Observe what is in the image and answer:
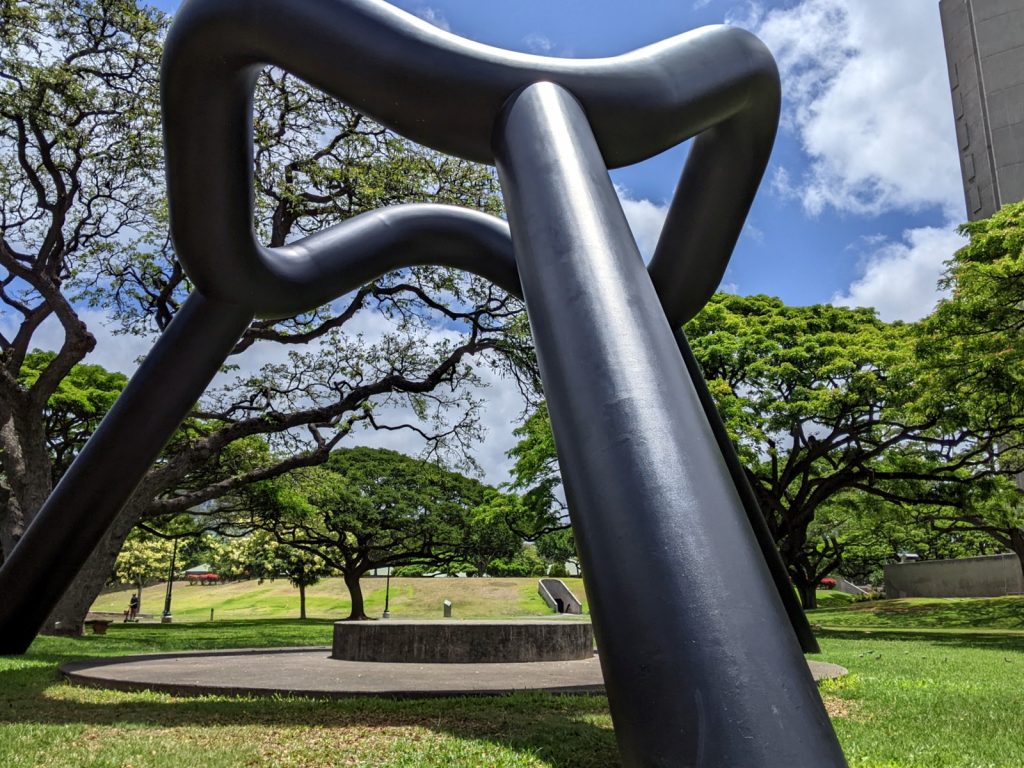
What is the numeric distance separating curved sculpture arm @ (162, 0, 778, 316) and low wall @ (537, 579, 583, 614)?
1060 inches

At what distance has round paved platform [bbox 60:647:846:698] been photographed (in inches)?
300

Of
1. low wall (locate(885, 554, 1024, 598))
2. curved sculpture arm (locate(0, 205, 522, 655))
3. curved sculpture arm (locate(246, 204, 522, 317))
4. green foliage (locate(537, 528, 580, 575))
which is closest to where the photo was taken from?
curved sculpture arm (locate(246, 204, 522, 317))

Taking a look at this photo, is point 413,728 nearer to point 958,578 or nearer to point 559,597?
point 559,597

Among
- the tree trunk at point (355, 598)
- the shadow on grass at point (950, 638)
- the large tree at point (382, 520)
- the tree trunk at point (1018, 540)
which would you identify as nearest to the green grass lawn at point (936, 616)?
the tree trunk at point (1018, 540)

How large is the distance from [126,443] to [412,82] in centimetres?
483

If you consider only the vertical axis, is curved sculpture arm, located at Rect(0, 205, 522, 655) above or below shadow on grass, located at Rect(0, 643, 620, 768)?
above

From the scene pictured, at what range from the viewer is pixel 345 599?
2088 inches

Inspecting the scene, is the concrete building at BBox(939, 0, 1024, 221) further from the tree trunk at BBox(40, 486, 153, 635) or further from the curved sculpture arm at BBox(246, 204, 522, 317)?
the tree trunk at BBox(40, 486, 153, 635)

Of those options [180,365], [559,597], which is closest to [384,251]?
[180,365]

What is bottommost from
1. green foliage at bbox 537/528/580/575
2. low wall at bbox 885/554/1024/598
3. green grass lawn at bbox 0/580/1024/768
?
green grass lawn at bbox 0/580/1024/768

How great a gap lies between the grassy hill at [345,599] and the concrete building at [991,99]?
27330mm

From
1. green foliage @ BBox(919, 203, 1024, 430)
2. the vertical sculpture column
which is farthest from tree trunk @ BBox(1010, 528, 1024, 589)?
the vertical sculpture column

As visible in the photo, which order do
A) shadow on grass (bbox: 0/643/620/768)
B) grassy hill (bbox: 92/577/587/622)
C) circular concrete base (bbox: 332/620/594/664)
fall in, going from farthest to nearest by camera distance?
grassy hill (bbox: 92/577/587/622) → circular concrete base (bbox: 332/620/594/664) → shadow on grass (bbox: 0/643/620/768)

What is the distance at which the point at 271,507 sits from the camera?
30344mm
